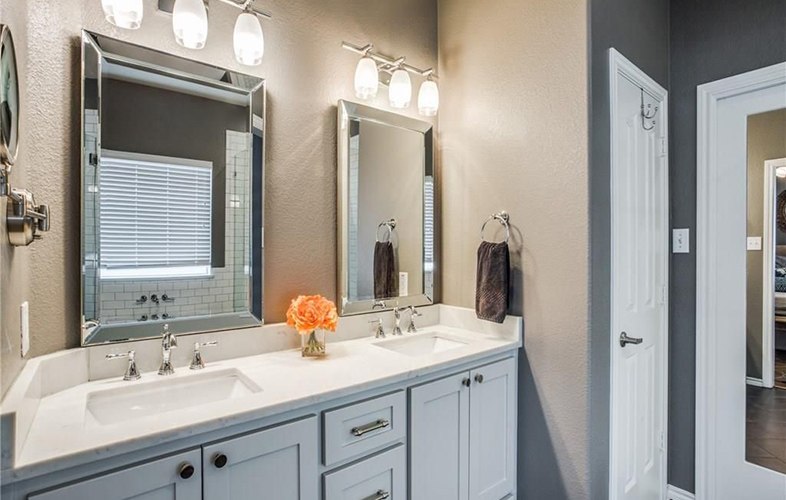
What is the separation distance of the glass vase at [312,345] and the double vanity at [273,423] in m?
0.05

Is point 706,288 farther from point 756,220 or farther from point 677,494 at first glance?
point 677,494

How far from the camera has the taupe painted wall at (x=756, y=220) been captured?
1971 millimetres

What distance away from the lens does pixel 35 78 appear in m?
1.22

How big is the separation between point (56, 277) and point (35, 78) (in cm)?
59

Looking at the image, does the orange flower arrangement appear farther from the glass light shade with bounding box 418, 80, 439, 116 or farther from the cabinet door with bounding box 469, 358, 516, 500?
the glass light shade with bounding box 418, 80, 439, 116

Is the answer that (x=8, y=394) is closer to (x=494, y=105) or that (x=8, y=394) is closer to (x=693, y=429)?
(x=494, y=105)

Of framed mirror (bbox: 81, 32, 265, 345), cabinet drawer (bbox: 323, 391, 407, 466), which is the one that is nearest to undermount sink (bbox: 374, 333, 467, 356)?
cabinet drawer (bbox: 323, 391, 407, 466)

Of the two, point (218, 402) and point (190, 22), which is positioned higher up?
point (190, 22)

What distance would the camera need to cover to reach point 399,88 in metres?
2.04

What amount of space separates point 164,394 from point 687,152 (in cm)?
258

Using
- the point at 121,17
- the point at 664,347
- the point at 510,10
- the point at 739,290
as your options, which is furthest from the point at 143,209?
the point at 739,290

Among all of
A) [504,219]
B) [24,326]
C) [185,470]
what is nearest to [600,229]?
[504,219]

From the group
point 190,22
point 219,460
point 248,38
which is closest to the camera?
point 219,460

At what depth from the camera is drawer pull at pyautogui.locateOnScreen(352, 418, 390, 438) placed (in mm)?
1317
